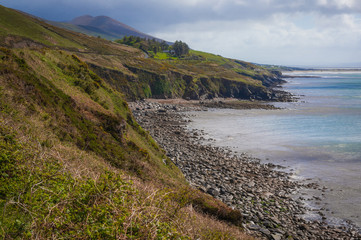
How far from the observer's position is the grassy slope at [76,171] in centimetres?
554

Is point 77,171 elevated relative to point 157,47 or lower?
lower

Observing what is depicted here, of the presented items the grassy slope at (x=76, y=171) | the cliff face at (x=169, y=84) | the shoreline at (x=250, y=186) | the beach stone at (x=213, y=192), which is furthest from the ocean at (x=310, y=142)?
the cliff face at (x=169, y=84)

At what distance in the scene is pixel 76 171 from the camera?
7953 millimetres

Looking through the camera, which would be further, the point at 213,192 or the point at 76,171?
the point at 213,192

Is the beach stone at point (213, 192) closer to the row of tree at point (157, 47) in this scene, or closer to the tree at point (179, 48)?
the row of tree at point (157, 47)

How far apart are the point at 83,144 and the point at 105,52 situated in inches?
3404

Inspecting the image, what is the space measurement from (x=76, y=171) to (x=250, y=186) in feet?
63.2

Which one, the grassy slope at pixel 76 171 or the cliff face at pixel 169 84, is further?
the cliff face at pixel 169 84

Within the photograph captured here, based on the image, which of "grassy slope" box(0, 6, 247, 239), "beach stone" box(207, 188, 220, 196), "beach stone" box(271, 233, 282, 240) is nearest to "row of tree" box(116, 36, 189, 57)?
"grassy slope" box(0, 6, 247, 239)

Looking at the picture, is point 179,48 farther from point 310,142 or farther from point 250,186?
point 250,186

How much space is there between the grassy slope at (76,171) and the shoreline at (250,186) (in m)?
4.20

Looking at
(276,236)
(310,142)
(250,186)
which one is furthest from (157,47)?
(276,236)

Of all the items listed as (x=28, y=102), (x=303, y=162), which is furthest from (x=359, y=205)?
(x=28, y=102)

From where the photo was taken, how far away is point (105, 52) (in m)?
93.5
